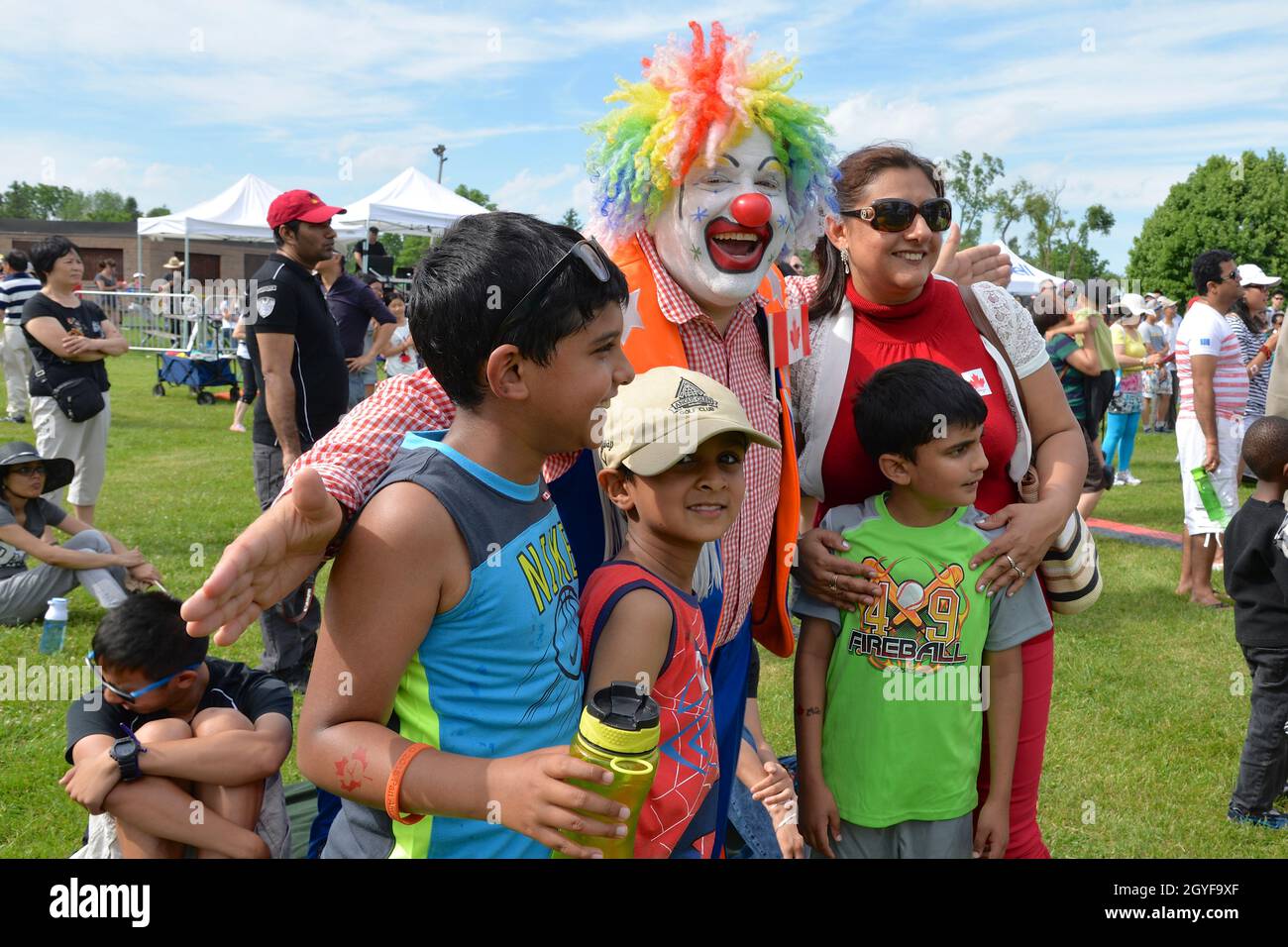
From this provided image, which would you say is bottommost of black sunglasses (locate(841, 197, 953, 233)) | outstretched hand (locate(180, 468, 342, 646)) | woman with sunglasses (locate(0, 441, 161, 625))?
woman with sunglasses (locate(0, 441, 161, 625))

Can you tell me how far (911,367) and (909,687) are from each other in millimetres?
740

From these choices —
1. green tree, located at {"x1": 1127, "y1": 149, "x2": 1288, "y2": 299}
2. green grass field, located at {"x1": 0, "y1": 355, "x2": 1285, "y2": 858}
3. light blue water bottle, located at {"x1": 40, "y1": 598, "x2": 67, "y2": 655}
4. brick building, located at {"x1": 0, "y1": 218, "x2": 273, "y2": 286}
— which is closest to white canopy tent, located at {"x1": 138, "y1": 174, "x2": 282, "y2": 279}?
green grass field, located at {"x1": 0, "y1": 355, "x2": 1285, "y2": 858}

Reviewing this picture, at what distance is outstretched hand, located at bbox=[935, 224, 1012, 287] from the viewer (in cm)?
287

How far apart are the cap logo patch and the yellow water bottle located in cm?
69

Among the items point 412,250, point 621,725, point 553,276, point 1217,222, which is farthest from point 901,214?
point 1217,222

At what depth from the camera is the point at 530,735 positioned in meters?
1.58

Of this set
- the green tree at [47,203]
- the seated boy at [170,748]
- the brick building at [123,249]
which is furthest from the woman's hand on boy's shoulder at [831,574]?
the green tree at [47,203]

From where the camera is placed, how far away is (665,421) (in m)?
1.83

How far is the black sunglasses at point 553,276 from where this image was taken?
61.2 inches

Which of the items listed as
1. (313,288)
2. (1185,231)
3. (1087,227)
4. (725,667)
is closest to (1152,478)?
(313,288)

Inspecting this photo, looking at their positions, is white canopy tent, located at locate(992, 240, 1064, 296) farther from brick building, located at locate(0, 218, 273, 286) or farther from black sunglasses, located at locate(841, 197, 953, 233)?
brick building, located at locate(0, 218, 273, 286)

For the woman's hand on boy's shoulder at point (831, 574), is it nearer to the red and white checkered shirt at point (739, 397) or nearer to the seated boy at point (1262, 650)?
the red and white checkered shirt at point (739, 397)

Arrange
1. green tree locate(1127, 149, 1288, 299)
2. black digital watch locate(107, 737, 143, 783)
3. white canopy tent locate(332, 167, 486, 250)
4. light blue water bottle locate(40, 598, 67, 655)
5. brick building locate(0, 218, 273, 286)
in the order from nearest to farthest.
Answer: black digital watch locate(107, 737, 143, 783) → light blue water bottle locate(40, 598, 67, 655) → white canopy tent locate(332, 167, 486, 250) → green tree locate(1127, 149, 1288, 299) → brick building locate(0, 218, 273, 286)
